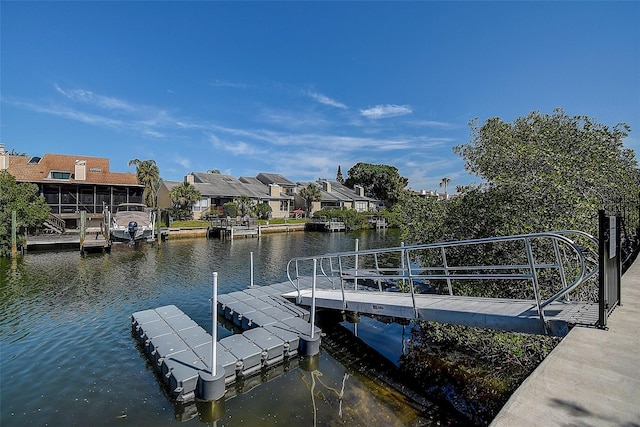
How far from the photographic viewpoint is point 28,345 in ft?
26.6

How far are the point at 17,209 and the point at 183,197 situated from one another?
1684cm

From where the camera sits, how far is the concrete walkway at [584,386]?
Answer: 8.23 feet

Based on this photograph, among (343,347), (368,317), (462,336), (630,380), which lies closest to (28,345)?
(343,347)

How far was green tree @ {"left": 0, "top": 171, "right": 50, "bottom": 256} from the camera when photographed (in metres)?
20.0

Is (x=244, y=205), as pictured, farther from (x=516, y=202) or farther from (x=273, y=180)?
(x=516, y=202)

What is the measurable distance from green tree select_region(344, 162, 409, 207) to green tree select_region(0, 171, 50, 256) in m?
55.7

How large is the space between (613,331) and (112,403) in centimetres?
766

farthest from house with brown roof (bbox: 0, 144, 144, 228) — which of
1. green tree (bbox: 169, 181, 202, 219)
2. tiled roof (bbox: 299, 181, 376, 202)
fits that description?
tiled roof (bbox: 299, 181, 376, 202)

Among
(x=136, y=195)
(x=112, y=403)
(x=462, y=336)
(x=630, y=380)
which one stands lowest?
(x=112, y=403)

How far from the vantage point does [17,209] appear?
21.5 meters

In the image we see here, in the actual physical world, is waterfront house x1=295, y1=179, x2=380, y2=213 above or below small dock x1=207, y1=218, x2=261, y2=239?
above

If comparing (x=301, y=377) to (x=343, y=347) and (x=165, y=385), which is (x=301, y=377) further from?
(x=165, y=385)

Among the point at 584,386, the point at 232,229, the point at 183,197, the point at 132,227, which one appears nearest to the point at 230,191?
the point at 183,197

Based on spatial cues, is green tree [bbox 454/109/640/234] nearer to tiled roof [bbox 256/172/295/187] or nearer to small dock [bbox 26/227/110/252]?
small dock [bbox 26/227/110/252]
